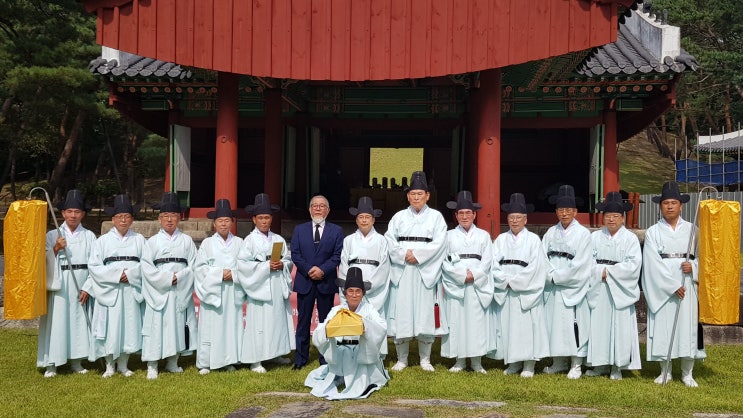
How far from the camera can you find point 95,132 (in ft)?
121

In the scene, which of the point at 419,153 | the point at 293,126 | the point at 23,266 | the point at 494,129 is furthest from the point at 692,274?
the point at 419,153

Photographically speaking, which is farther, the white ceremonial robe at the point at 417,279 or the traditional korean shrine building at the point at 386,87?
the traditional korean shrine building at the point at 386,87

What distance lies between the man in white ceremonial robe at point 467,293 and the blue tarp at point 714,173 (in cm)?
1989

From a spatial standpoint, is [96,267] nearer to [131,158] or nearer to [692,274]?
[692,274]

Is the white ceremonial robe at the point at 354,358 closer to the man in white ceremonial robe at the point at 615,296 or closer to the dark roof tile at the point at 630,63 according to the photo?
the man in white ceremonial robe at the point at 615,296

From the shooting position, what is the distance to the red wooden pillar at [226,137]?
35.1 ft

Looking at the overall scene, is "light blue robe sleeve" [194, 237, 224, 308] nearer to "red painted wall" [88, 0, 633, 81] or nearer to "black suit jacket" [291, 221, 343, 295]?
"black suit jacket" [291, 221, 343, 295]

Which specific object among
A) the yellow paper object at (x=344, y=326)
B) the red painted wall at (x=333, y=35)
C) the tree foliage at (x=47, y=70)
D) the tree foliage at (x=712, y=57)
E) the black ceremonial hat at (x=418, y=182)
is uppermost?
the tree foliage at (x=712, y=57)

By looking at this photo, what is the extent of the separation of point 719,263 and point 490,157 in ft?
12.4

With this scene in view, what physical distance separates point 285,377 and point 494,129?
15.5 feet

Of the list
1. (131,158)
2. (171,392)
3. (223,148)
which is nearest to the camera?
(171,392)

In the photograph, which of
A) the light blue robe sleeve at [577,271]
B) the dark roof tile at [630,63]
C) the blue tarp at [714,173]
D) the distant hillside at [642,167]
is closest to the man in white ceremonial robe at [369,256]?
the light blue robe sleeve at [577,271]

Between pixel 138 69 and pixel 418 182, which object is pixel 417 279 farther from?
pixel 138 69

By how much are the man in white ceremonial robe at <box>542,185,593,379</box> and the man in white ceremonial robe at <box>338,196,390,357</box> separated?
1.62 metres
